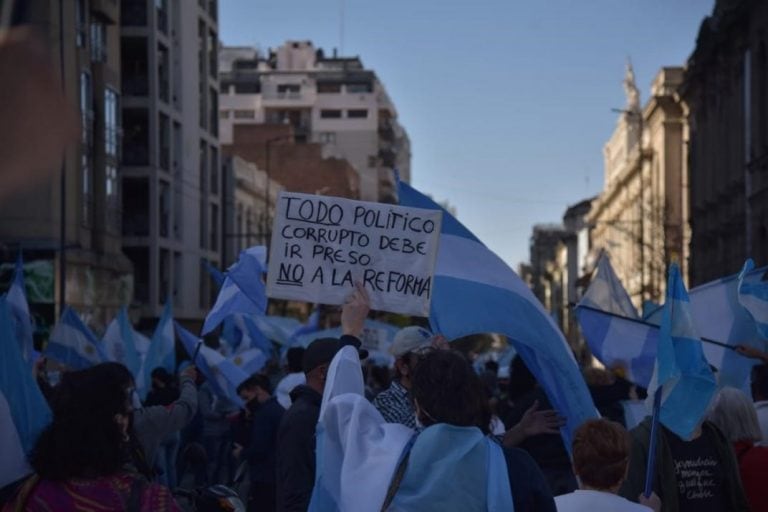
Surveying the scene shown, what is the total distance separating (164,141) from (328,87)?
69470 mm

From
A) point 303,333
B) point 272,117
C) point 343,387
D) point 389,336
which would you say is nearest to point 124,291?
point 389,336

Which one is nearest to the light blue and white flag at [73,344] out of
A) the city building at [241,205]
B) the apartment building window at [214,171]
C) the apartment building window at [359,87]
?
the apartment building window at [214,171]

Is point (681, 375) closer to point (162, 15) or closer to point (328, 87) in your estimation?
point (162, 15)

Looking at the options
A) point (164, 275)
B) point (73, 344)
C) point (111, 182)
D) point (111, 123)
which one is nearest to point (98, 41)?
point (111, 123)

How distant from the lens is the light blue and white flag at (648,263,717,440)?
20.3 ft

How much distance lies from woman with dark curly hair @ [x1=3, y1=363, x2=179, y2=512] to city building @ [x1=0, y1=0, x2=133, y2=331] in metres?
28.2

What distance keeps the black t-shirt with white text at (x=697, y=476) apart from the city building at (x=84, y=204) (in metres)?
26.9

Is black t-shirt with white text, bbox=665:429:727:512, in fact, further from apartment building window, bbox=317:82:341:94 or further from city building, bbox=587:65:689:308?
apartment building window, bbox=317:82:341:94

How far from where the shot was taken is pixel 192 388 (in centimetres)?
795

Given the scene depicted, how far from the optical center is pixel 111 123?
44.0m

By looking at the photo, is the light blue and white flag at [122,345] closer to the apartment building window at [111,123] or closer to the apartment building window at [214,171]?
the apartment building window at [111,123]

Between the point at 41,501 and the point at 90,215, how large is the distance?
38.5 m

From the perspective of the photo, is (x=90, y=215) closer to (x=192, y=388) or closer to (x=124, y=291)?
(x=124, y=291)

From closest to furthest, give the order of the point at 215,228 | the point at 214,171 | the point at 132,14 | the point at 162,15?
the point at 132,14, the point at 162,15, the point at 214,171, the point at 215,228
